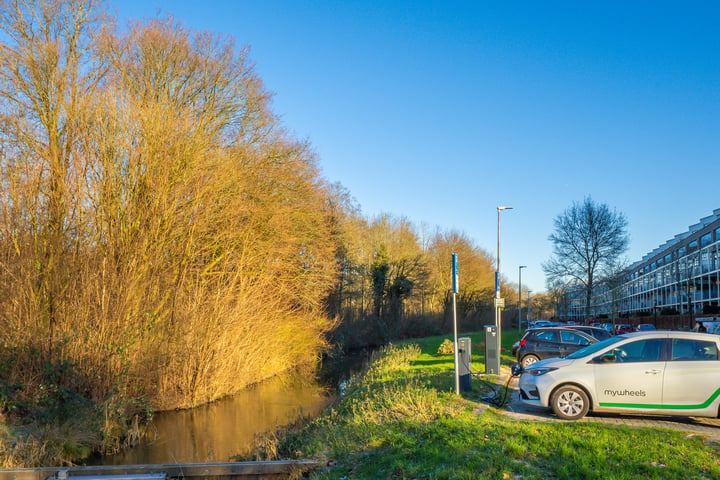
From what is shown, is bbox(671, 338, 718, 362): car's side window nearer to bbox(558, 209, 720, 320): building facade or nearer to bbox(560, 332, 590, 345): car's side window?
bbox(560, 332, 590, 345): car's side window

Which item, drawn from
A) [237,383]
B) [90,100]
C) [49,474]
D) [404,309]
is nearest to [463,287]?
[404,309]

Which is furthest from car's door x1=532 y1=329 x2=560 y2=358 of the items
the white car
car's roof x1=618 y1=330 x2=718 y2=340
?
car's roof x1=618 y1=330 x2=718 y2=340

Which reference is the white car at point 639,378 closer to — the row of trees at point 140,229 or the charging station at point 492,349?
the charging station at point 492,349

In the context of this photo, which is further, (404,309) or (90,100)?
(404,309)

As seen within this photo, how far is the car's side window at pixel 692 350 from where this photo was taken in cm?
925

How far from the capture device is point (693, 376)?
30.0ft

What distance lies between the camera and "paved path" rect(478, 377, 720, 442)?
878 centimetres

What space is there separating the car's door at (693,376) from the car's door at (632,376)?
0.15 meters

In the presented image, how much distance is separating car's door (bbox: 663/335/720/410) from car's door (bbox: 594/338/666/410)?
0.15 meters

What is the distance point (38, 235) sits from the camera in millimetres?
14266

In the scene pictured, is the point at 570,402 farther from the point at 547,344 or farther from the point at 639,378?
the point at 547,344

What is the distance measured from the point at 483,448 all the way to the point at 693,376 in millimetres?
4339

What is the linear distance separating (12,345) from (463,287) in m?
53.1

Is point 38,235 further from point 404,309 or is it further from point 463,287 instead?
point 463,287
